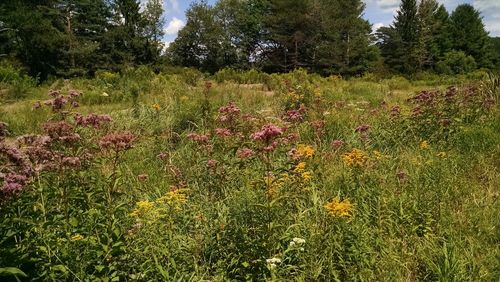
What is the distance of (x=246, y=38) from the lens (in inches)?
1597

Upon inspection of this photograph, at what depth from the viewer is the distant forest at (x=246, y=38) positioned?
83.9 ft

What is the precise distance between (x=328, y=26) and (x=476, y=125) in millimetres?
31613

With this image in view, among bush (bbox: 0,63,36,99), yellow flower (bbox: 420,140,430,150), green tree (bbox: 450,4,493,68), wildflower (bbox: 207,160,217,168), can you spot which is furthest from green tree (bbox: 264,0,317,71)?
wildflower (bbox: 207,160,217,168)

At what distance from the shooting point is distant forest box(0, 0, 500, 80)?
2558 centimetres

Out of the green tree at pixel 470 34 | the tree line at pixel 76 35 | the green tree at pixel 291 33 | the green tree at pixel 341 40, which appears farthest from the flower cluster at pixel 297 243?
the green tree at pixel 470 34

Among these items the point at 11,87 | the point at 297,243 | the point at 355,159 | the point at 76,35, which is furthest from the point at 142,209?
the point at 76,35

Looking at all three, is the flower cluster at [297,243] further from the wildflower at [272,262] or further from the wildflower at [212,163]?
the wildflower at [212,163]

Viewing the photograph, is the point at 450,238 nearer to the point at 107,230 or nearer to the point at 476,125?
the point at 107,230

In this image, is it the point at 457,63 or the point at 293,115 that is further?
the point at 457,63

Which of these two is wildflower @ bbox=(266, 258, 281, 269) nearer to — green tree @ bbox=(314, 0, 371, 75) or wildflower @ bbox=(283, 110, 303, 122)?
wildflower @ bbox=(283, 110, 303, 122)

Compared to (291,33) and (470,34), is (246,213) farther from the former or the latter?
(470,34)

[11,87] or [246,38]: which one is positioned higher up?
[246,38]

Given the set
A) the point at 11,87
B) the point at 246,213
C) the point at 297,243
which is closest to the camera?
the point at 297,243

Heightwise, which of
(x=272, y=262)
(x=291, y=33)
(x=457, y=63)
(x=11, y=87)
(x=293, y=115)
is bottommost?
(x=272, y=262)
